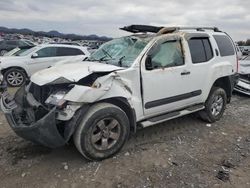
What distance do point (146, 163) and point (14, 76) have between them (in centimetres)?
856

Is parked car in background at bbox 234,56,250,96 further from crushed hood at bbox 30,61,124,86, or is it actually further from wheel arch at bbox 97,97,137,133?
crushed hood at bbox 30,61,124,86

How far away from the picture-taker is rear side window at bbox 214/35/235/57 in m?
6.56

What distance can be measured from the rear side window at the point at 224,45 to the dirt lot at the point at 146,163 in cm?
172

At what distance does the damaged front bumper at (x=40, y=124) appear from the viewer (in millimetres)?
4027

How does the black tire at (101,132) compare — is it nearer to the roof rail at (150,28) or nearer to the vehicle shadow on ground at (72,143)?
the vehicle shadow on ground at (72,143)

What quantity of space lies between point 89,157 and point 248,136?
322 cm

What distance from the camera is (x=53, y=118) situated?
4027mm

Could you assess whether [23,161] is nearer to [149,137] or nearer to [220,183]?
[149,137]

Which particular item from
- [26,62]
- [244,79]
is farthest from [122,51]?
[26,62]

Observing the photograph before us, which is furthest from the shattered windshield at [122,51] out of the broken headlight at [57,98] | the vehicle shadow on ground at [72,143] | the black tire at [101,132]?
the vehicle shadow on ground at [72,143]

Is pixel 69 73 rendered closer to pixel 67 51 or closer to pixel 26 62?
pixel 26 62

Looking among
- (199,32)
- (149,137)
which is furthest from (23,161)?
(199,32)

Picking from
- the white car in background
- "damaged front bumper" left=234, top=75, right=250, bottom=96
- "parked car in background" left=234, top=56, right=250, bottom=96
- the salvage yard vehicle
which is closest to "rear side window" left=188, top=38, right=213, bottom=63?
the salvage yard vehicle

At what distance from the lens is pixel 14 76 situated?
1171 centimetres
